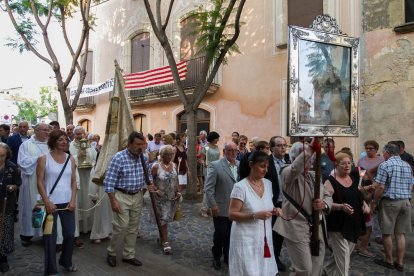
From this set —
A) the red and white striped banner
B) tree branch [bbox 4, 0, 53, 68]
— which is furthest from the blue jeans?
the red and white striped banner

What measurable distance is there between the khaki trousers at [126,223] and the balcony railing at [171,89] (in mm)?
9847

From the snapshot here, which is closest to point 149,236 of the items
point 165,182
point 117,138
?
point 165,182

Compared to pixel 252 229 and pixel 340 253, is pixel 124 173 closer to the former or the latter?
pixel 252 229

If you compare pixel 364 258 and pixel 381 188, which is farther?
pixel 364 258

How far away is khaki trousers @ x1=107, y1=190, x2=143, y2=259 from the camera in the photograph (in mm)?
5000

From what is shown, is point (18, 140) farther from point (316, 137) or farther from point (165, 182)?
point (316, 137)

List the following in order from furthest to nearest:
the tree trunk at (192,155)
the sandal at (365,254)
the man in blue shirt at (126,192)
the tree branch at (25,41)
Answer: the tree branch at (25,41) < the tree trunk at (192,155) < the sandal at (365,254) < the man in blue shirt at (126,192)

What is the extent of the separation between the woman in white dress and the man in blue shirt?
194 centimetres

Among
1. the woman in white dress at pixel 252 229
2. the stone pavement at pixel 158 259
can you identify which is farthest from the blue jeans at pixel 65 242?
the woman in white dress at pixel 252 229

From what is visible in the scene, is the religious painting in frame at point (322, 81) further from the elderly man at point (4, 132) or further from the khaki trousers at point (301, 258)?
the elderly man at point (4, 132)

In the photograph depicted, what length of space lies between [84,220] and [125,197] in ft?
6.64

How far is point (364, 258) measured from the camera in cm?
562

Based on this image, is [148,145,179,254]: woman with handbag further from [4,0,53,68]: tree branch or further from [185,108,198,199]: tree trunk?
[4,0,53,68]: tree branch

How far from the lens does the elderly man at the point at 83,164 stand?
20.9 feet
